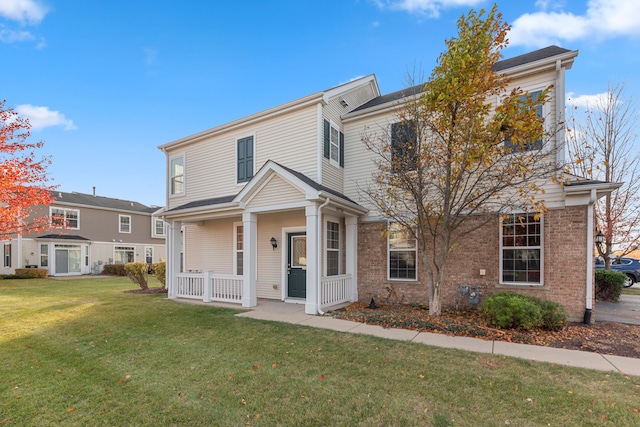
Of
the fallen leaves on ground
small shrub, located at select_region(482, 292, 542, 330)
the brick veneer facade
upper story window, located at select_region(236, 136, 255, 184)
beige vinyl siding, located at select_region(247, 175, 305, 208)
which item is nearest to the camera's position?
the fallen leaves on ground

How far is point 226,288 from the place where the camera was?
9.89 metres

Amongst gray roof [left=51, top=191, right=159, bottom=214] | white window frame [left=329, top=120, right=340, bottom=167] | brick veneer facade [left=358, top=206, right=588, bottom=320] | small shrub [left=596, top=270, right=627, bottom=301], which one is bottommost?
small shrub [left=596, top=270, right=627, bottom=301]

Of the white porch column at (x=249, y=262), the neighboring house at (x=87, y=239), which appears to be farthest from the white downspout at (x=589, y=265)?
the neighboring house at (x=87, y=239)

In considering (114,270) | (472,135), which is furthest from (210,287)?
(114,270)

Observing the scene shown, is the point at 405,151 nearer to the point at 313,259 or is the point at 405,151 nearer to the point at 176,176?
the point at 313,259

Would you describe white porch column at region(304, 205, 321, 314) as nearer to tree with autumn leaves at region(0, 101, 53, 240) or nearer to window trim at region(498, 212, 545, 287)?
window trim at region(498, 212, 545, 287)

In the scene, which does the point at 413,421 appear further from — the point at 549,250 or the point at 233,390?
the point at 549,250

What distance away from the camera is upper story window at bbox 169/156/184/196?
1283 cm

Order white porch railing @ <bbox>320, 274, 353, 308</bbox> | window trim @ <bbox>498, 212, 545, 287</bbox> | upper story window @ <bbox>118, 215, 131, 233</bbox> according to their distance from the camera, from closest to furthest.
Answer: window trim @ <bbox>498, 212, 545, 287</bbox>, white porch railing @ <bbox>320, 274, 353, 308</bbox>, upper story window @ <bbox>118, 215, 131, 233</bbox>

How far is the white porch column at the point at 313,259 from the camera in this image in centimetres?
814

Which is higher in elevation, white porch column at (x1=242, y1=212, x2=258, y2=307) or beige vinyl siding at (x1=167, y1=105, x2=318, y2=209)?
beige vinyl siding at (x1=167, y1=105, x2=318, y2=209)

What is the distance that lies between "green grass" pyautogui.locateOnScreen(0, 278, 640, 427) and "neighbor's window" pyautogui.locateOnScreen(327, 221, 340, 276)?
3587 mm

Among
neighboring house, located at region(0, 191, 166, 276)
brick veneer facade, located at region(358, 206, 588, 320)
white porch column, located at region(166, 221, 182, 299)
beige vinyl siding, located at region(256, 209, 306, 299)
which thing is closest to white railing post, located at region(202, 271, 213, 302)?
white porch column, located at region(166, 221, 182, 299)

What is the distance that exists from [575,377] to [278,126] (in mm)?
9377
